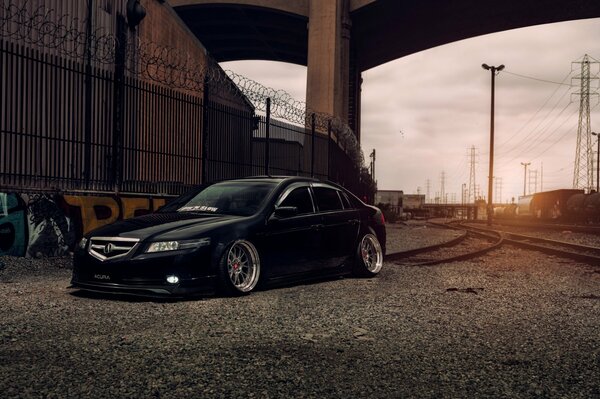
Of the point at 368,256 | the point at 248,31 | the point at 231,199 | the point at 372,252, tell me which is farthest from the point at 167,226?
the point at 248,31

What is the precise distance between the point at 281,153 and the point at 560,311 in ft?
32.1

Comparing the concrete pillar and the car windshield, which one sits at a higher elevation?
the concrete pillar

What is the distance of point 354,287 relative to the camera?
825 cm

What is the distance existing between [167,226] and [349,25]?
28495 mm

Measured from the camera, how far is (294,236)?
25.8 ft

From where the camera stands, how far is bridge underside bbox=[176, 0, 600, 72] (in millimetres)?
34812

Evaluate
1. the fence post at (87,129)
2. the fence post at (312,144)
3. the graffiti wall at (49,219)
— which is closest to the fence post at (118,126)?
the graffiti wall at (49,219)

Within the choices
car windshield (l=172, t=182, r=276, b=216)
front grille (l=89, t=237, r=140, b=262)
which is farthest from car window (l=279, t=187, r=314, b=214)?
front grille (l=89, t=237, r=140, b=262)

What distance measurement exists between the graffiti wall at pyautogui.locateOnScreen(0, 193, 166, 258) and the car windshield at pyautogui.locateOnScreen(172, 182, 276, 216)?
3.02 m

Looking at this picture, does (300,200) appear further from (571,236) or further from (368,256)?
(571,236)

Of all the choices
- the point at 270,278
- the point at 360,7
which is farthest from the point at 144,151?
the point at 360,7

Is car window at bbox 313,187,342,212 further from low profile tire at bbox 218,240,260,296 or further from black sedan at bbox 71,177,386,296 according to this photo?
low profile tire at bbox 218,240,260,296

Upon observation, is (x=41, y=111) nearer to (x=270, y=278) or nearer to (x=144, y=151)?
(x=144, y=151)

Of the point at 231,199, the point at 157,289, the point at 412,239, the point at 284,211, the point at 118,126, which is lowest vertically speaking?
the point at 412,239
